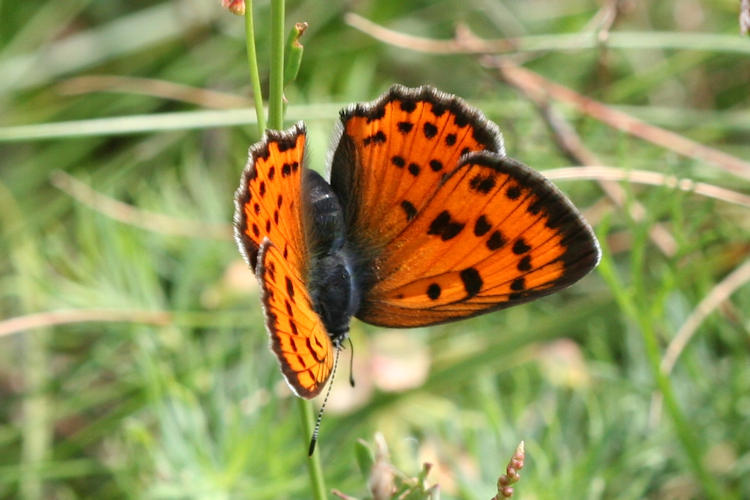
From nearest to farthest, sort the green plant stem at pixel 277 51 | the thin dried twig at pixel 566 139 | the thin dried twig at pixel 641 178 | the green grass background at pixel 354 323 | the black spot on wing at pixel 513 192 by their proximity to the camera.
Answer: the green plant stem at pixel 277 51, the black spot on wing at pixel 513 192, the thin dried twig at pixel 641 178, the green grass background at pixel 354 323, the thin dried twig at pixel 566 139

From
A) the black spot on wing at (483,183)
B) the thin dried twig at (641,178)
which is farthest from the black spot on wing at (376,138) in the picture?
the thin dried twig at (641,178)

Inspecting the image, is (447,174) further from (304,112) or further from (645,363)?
(645,363)

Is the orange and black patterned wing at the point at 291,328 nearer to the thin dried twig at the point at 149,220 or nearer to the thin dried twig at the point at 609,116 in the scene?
the thin dried twig at the point at 609,116

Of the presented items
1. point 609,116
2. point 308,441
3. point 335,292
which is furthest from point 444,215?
point 609,116

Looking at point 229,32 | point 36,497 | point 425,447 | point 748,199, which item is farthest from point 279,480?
point 229,32

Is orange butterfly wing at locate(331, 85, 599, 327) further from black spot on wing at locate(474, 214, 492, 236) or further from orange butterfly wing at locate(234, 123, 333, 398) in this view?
orange butterfly wing at locate(234, 123, 333, 398)

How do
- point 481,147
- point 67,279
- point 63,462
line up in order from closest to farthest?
point 481,147, point 63,462, point 67,279

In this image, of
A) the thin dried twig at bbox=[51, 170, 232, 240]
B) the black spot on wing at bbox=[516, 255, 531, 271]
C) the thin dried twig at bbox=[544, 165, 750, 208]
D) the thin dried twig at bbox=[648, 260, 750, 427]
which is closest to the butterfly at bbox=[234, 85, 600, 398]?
the black spot on wing at bbox=[516, 255, 531, 271]
